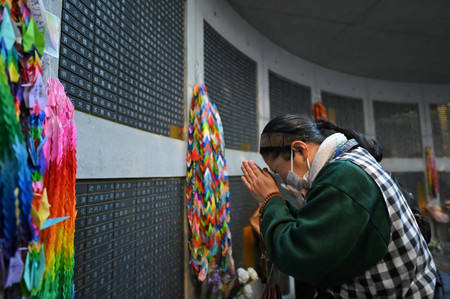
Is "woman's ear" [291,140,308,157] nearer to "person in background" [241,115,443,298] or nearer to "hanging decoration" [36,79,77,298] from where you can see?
"person in background" [241,115,443,298]

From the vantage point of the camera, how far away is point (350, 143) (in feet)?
3.95

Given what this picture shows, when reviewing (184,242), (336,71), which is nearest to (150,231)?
(184,242)

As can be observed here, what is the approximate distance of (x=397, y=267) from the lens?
94cm

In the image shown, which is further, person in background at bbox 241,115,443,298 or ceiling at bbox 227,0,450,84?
ceiling at bbox 227,0,450,84

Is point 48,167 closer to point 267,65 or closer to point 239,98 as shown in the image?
point 239,98

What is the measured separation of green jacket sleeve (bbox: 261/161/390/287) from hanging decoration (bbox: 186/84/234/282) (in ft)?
4.48

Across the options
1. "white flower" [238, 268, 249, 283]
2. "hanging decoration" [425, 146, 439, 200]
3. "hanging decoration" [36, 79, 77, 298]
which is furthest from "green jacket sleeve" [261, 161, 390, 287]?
"hanging decoration" [425, 146, 439, 200]

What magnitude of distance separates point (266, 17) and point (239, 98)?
114 cm

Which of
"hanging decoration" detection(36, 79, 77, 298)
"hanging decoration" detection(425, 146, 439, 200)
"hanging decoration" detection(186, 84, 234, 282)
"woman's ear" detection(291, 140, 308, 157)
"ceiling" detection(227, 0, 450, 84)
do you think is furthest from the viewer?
"hanging decoration" detection(425, 146, 439, 200)

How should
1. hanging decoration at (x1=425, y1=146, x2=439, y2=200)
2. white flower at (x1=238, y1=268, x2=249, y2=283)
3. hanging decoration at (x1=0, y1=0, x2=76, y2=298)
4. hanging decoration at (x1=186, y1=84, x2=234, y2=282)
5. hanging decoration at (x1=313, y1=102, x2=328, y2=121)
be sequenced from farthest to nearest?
1. hanging decoration at (x1=425, y1=146, x2=439, y2=200)
2. hanging decoration at (x1=313, y1=102, x2=328, y2=121)
3. white flower at (x1=238, y1=268, x2=249, y2=283)
4. hanging decoration at (x1=186, y1=84, x2=234, y2=282)
5. hanging decoration at (x1=0, y1=0, x2=76, y2=298)

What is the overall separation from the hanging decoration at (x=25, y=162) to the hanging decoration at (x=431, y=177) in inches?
286

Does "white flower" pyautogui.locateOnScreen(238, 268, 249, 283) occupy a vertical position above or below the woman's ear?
below

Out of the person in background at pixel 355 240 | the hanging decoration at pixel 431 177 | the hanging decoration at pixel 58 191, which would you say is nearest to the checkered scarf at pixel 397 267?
the person in background at pixel 355 240

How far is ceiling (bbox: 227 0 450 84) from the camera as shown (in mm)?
3377
